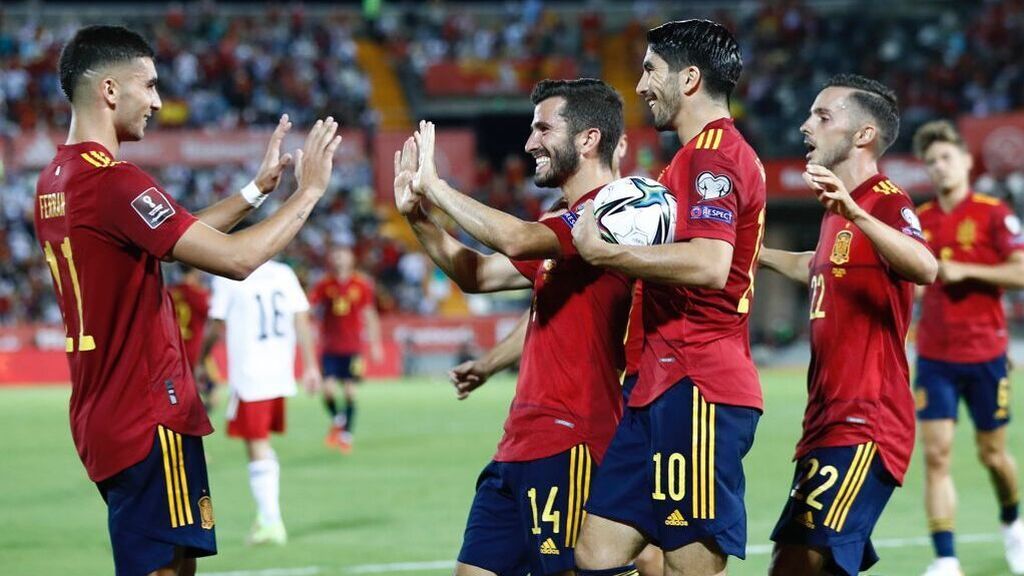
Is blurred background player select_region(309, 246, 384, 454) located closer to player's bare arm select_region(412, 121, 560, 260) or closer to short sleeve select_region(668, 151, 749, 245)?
player's bare arm select_region(412, 121, 560, 260)

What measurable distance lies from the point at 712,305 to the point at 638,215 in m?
0.46

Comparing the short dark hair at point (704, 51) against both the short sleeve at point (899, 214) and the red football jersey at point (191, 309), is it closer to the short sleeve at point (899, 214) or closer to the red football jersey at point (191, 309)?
the short sleeve at point (899, 214)

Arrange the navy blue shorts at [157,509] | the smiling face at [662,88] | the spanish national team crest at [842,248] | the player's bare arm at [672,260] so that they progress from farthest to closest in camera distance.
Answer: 1. the spanish national team crest at [842,248]
2. the smiling face at [662,88]
3. the navy blue shorts at [157,509]
4. the player's bare arm at [672,260]

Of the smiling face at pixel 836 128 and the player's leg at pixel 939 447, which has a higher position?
the smiling face at pixel 836 128

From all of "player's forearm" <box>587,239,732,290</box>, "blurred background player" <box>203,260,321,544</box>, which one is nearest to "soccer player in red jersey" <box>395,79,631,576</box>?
"player's forearm" <box>587,239,732,290</box>

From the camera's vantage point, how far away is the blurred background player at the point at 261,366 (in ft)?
33.6

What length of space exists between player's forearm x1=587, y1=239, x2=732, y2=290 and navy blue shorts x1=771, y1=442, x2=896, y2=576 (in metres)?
1.40

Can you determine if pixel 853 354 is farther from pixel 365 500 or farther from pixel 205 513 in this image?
pixel 365 500

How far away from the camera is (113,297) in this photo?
5.21 meters

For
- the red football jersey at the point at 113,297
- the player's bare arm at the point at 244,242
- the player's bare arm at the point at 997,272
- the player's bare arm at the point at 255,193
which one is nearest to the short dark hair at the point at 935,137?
the player's bare arm at the point at 997,272

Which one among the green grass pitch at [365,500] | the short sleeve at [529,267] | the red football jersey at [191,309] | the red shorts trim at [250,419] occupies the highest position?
the short sleeve at [529,267]

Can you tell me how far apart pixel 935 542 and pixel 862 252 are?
2.86 m

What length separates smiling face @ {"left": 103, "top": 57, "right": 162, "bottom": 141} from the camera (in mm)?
5383

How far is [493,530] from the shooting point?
18.8 ft
